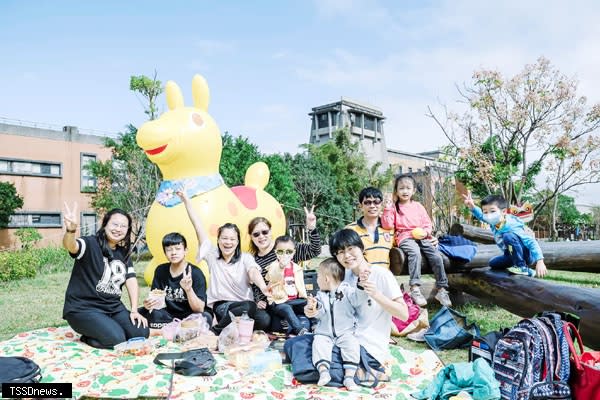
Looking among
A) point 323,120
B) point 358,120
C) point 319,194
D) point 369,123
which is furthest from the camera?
point 369,123

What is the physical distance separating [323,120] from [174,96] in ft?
122

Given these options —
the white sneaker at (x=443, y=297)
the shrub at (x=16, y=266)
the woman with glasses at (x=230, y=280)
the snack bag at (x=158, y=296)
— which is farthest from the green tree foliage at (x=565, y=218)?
the snack bag at (x=158, y=296)

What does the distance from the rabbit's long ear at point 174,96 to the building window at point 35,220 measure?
681 inches

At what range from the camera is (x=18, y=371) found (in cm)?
347

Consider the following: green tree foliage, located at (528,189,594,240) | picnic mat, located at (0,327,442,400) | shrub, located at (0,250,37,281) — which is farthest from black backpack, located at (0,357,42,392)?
green tree foliage, located at (528,189,594,240)

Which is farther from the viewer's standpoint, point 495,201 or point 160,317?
point 495,201

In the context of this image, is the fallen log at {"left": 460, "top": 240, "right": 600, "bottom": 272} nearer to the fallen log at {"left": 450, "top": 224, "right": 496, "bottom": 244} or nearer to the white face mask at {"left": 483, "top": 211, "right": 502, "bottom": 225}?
the fallen log at {"left": 450, "top": 224, "right": 496, "bottom": 244}

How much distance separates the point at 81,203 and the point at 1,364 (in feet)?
73.0

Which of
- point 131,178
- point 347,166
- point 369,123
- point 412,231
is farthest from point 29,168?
point 369,123

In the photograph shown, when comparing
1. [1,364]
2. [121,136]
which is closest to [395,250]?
[1,364]

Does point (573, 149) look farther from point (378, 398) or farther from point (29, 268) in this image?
point (29, 268)

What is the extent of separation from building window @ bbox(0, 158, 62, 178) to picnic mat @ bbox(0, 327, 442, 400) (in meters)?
20.1

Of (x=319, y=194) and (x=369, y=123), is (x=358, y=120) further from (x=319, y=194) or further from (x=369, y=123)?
(x=319, y=194)

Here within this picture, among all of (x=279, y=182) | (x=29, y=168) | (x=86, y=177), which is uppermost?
(x=29, y=168)
